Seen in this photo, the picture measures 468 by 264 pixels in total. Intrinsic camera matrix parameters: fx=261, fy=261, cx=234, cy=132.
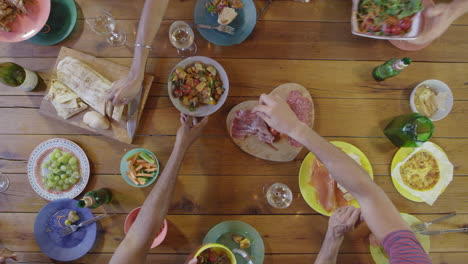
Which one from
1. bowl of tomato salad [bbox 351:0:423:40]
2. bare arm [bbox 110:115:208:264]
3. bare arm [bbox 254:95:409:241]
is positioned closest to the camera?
bare arm [bbox 254:95:409:241]

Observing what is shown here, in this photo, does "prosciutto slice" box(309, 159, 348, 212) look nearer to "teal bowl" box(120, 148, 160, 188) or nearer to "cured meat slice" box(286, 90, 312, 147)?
"cured meat slice" box(286, 90, 312, 147)

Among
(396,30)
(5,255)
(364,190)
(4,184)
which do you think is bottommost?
(5,255)

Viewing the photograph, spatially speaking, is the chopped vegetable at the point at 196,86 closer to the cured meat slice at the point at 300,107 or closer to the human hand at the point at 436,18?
the cured meat slice at the point at 300,107

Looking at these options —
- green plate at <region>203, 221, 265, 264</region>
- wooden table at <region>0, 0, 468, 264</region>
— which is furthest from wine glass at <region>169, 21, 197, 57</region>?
green plate at <region>203, 221, 265, 264</region>

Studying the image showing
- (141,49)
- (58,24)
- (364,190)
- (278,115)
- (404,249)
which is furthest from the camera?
(58,24)

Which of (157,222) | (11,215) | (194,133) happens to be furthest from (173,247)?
(11,215)

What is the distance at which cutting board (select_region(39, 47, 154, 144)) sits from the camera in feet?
5.36

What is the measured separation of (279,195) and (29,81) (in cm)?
168

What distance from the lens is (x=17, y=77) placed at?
1615mm

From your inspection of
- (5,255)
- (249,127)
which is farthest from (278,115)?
(5,255)

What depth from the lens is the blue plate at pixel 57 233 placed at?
1570mm

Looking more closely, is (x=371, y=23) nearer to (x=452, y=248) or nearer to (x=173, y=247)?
(x=452, y=248)

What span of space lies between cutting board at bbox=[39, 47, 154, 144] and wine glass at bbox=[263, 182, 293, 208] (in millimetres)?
928

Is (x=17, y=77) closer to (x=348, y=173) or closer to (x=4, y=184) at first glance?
(x=4, y=184)
